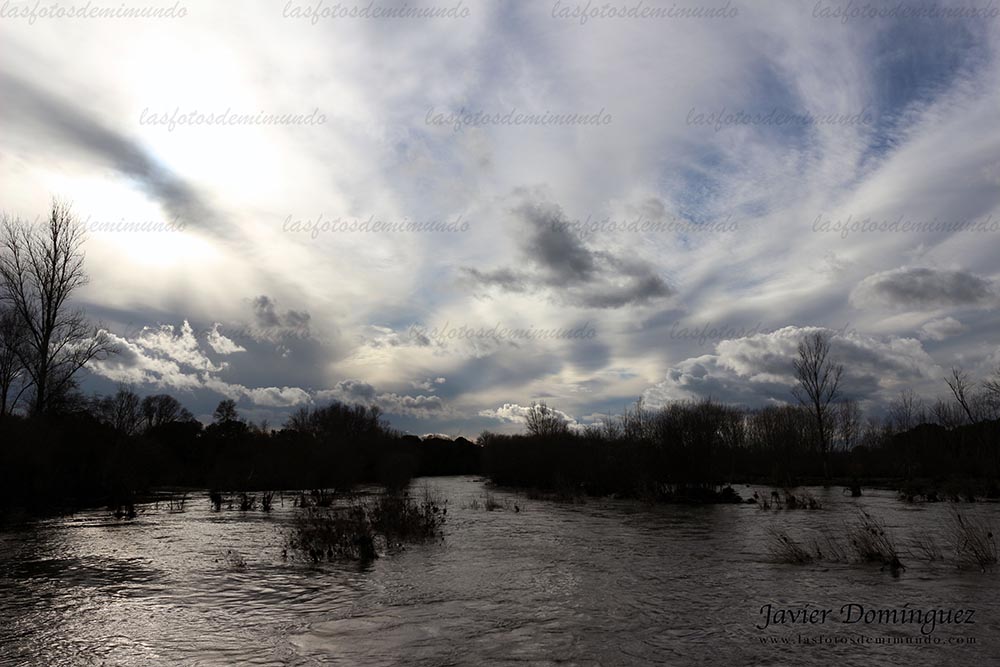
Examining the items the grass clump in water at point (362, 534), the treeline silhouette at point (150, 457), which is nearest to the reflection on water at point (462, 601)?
the grass clump in water at point (362, 534)

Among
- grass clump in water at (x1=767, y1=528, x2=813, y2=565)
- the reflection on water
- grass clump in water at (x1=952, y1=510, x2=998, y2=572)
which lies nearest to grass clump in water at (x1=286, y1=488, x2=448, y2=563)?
the reflection on water

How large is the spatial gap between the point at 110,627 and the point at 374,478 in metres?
69.9

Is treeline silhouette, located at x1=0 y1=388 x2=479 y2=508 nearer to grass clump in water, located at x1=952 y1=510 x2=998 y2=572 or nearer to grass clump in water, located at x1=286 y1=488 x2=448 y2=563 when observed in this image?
grass clump in water, located at x1=286 y1=488 x2=448 y2=563

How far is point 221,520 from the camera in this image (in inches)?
1201

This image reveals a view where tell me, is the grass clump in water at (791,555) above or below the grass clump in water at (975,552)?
below

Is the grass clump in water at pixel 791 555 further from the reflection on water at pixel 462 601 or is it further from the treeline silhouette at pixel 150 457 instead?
the treeline silhouette at pixel 150 457

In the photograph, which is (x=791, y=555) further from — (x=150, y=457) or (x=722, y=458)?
(x=150, y=457)

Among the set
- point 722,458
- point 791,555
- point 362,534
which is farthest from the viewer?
point 722,458

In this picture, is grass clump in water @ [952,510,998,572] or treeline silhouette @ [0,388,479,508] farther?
treeline silhouette @ [0,388,479,508]

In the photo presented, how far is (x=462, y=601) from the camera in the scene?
12.7m

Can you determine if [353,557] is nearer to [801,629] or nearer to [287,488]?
[801,629]

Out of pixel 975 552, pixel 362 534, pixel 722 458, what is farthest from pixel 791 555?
pixel 722 458

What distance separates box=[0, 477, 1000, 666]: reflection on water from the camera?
9125mm

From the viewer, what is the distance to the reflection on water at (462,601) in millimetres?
9125
